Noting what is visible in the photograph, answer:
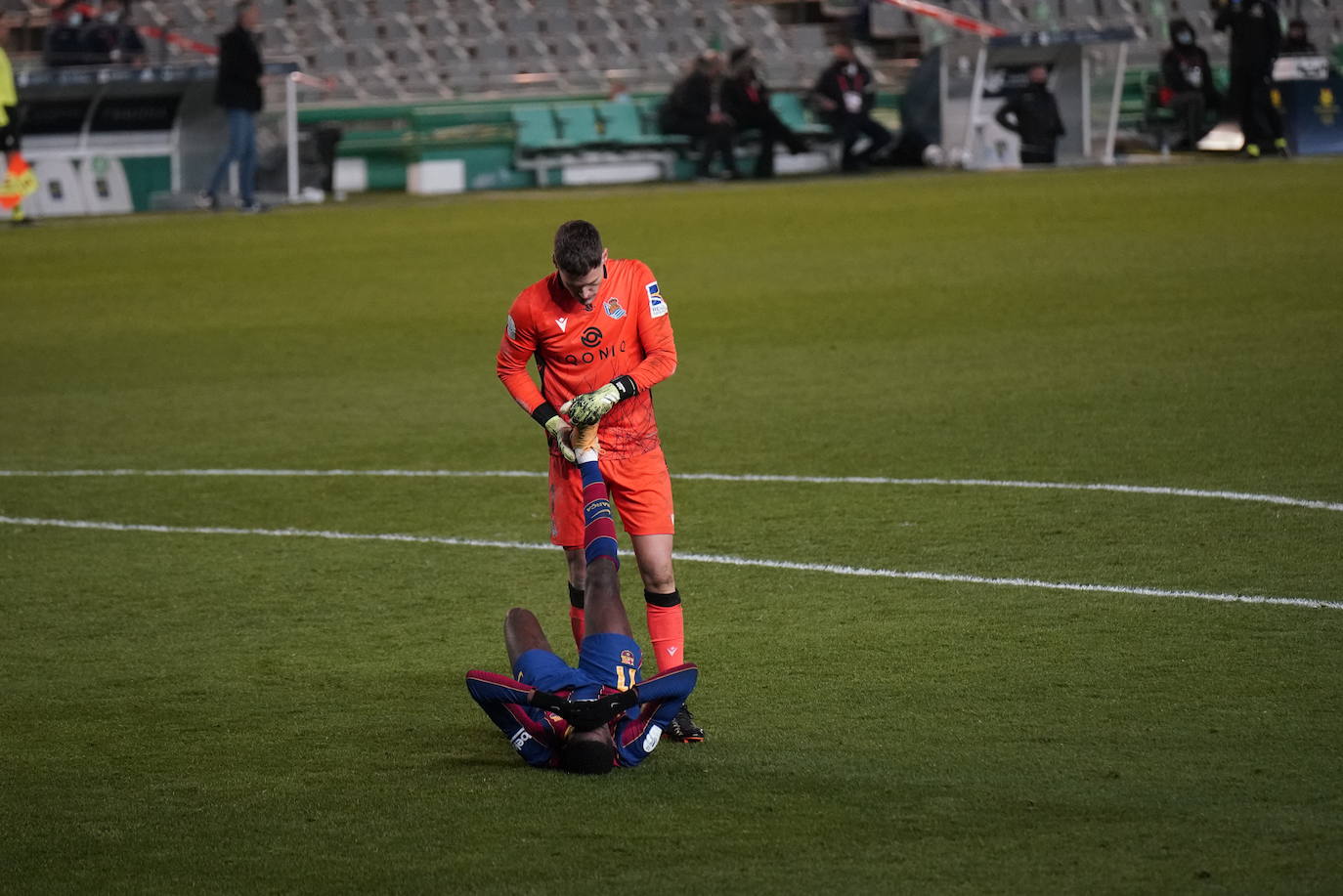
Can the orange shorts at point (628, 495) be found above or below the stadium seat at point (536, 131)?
above

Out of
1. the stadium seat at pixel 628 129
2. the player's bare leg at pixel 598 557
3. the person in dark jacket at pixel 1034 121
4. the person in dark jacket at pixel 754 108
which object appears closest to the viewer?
the player's bare leg at pixel 598 557

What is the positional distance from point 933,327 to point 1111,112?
16.8 metres

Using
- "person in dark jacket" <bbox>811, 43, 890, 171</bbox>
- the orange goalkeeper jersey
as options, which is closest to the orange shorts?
the orange goalkeeper jersey

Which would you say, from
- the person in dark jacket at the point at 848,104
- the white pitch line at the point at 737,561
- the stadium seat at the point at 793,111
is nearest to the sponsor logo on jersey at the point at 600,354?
the white pitch line at the point at 737,561

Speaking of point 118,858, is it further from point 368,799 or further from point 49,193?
point 49,193

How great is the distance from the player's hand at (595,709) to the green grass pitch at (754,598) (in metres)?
0.19

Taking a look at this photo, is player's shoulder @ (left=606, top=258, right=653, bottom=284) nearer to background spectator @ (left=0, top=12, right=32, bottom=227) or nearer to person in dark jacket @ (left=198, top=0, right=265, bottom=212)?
background spectator @ (left=0, top=12, right=32, bottom=227)

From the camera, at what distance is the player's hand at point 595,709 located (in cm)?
521

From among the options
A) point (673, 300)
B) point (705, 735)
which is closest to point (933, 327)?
point (673, 300)

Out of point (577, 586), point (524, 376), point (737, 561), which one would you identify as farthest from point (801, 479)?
point (524, 376)

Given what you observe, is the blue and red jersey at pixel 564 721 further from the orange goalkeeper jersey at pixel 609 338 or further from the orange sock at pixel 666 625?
the orange goalkeeper jersey at pixel 609 338

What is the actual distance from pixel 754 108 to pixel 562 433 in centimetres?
2481

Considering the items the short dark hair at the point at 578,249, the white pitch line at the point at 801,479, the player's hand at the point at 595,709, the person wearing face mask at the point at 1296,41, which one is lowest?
the white pitch line at the point at 801,479

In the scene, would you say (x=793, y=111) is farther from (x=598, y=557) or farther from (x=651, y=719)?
(x=651, y=719)
